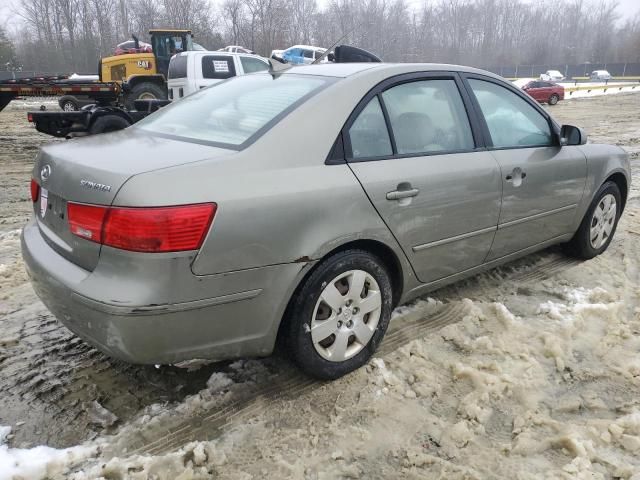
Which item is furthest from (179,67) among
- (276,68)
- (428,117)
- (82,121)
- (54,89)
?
(428,117)

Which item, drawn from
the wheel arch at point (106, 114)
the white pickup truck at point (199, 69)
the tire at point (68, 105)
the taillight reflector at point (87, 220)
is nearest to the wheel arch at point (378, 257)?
the taillight reflector at point (87, 220)

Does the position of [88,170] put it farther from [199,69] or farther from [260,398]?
[199,69]

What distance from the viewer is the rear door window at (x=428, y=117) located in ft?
9.44

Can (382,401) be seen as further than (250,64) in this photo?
No

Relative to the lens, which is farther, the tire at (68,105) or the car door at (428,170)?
the tire at (68,105)

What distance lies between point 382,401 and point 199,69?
11.1 meters

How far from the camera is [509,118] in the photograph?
140 inches

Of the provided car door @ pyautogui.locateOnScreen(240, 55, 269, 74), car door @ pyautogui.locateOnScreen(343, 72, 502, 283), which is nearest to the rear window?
car door @ pyautogui.locateOnScreen(240, 55, 269, 74)

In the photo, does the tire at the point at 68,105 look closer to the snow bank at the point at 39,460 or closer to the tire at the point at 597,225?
the tire at the point at 597,225

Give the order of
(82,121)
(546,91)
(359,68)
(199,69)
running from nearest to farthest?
(359,68) < (82,121) < (199,69) < (546,91)

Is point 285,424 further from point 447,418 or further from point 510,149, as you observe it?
point 510,149

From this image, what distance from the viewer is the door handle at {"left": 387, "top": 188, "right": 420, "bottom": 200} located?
2.67m

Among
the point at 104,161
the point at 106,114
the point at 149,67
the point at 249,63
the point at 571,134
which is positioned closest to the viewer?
the point at 104,161

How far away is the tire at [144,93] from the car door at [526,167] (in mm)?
13046
